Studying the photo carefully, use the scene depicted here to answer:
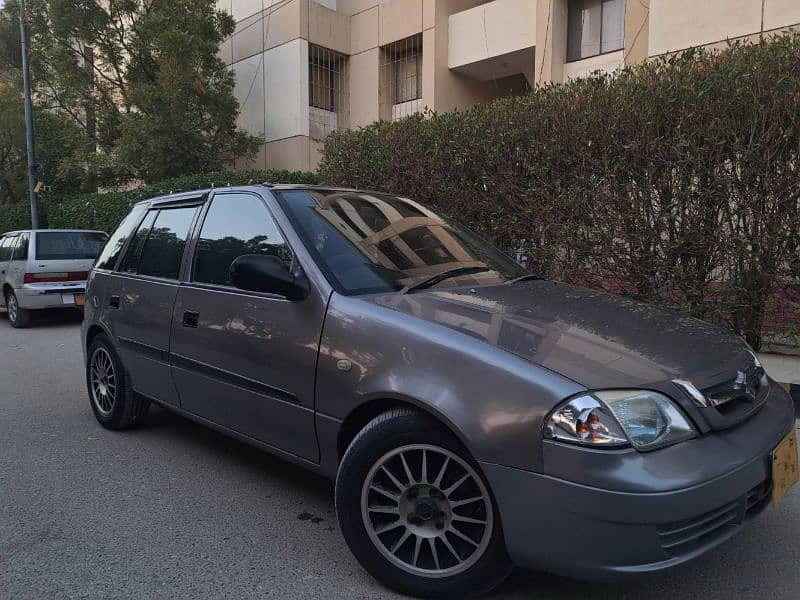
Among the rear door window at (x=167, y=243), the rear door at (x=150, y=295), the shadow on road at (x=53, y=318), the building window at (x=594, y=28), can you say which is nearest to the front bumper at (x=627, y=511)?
the rear door at (x=150, y=295)

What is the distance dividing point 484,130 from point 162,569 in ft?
19.5

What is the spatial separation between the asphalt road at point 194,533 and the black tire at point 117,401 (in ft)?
0.36

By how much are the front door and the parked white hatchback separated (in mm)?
7614

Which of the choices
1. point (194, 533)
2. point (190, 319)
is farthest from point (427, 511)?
point (190, 319)

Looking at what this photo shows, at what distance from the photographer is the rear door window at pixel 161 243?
13.2ft

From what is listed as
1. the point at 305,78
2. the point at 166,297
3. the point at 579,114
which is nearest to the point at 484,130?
the point at 579,114

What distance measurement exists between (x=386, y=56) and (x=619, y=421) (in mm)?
16732

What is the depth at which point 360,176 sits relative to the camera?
890cm

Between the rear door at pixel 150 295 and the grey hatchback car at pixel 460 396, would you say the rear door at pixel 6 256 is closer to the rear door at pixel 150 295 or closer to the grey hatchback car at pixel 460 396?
the rear door at pixel 150 295

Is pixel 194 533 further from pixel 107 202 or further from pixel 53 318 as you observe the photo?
pixel 107 202

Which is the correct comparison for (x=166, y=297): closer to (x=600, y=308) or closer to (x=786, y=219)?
(x=600, y=308)

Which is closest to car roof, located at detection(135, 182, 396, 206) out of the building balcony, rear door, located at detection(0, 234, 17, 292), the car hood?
the car hood

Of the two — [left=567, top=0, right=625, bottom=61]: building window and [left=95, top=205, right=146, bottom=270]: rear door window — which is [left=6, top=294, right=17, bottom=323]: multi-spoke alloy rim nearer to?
[left=95, top=205, right=146, bottom=270]: rear door window

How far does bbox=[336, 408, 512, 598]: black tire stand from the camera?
92.6 inches
